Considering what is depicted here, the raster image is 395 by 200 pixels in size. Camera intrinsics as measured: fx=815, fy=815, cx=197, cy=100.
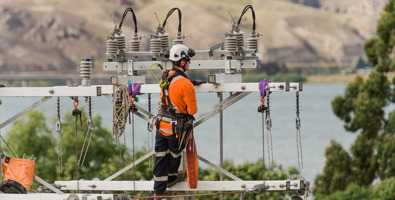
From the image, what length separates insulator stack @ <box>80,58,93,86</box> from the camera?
33.4ft

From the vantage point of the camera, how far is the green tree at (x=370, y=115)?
24297 millimetres

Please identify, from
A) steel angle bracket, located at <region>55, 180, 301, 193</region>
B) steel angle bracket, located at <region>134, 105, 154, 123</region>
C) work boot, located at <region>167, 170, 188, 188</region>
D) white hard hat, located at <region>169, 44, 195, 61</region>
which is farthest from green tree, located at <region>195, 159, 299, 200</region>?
white hard hat, located at <region>169, 44, 195, 61</region>

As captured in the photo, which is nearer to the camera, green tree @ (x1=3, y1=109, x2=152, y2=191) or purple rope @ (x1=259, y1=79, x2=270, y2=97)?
purple rope @ (x1=259, y1=79, x2=270, y2=97)

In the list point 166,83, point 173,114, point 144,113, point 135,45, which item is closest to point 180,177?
point 144,113

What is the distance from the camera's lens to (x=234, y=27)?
10.4 meters

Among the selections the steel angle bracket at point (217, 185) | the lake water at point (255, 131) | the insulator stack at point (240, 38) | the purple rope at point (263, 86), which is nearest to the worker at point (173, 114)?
the steel angle bracket at point (217, 185)

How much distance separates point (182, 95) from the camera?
9531 millimetres

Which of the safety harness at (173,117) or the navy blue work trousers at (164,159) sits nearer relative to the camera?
the safety harness at (173,117)

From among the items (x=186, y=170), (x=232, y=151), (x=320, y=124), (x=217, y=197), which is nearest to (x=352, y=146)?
(x=217, y=197)

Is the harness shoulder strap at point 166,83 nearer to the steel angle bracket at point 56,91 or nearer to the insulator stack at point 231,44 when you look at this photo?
the steel angle bracket at point 56,91

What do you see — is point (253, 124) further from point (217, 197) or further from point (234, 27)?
point (234, 27)

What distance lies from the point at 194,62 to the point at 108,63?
1.18m

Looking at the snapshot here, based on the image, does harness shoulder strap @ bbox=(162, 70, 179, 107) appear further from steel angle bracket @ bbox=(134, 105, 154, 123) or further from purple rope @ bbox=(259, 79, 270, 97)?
purple rope @ bbox=(259, 79, 270, 97)

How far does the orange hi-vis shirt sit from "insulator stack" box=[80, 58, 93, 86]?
121cm
